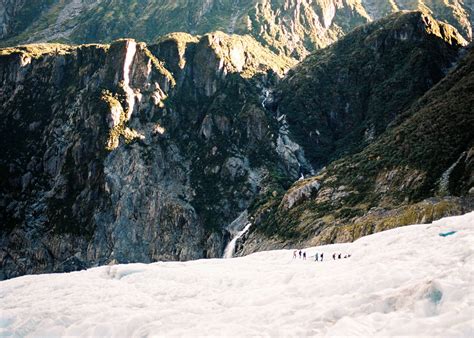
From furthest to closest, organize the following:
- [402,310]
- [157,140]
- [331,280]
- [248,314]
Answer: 1. [157,140]
2. [331,280]
3. [248,314]
4. [402,310]

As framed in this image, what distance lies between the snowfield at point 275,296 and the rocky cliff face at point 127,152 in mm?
98932

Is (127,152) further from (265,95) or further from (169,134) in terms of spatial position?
(265,95)

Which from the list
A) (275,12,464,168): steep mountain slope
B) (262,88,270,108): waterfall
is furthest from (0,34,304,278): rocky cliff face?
(275,12,464,168): steep mountain slope

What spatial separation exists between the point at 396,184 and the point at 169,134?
9961 centimetres

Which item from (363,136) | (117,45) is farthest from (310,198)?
(117,45)

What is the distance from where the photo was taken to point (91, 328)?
105 feet

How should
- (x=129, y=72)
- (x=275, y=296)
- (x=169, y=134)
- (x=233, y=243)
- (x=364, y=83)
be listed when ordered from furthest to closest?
(x=129, y=72) < (x=169, y=134) < (x=364, y=83) < (x=233, y=243) < (x=275, y=296)

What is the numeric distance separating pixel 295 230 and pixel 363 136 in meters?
61.5

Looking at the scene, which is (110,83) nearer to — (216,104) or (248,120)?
(216,104)

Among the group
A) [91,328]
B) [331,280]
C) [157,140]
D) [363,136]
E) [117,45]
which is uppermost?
[117,45]

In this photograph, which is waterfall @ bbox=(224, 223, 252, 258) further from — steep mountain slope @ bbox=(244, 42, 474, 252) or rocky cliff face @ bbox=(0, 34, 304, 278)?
steep mountain slope @ bbox=(244, 42, 474, 252)

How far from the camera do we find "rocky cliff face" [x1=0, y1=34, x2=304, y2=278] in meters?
153

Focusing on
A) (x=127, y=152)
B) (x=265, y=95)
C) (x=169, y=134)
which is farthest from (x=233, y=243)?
(x=265, y=95)

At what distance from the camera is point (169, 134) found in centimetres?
17812
